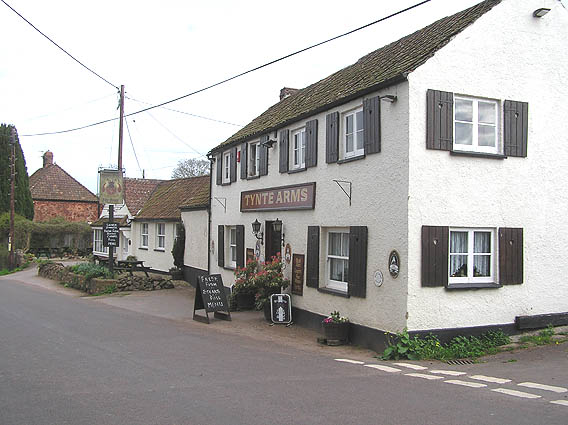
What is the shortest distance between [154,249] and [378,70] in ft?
62.0

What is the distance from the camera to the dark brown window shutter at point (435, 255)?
33.0ft

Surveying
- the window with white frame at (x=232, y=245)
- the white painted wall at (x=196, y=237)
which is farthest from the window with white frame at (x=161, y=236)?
the window with white frame at (x=232, y=245)

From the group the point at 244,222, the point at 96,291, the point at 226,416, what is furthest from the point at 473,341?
the point at 96,291

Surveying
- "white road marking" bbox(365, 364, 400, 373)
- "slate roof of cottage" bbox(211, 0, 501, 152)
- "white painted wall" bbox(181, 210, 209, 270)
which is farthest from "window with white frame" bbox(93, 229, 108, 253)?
"white road marking" bbox(365, 364, 400, 373)

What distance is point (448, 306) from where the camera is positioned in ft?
33.7

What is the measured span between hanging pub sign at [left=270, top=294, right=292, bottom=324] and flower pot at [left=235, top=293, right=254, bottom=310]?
2581mm

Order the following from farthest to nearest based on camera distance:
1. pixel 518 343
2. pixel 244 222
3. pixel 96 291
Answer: pixel 96 291, pixel 244 222, pixel 518 343

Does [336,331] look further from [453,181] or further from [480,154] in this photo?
[480,154]

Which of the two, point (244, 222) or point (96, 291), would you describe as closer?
point (244, 222)

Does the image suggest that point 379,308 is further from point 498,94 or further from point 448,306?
point 498,94

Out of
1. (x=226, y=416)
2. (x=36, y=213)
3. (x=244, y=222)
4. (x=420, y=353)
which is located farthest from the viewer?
(x=36, y=213)

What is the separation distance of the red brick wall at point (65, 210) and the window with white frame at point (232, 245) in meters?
34.7

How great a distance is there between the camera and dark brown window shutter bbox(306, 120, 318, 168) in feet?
44.2

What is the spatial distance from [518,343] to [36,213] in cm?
4776
